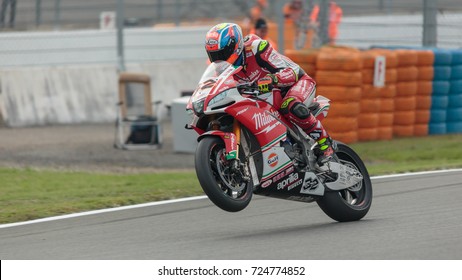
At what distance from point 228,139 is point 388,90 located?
8848 millimetres

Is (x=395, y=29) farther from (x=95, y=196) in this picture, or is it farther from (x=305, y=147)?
(x=305, y=147)

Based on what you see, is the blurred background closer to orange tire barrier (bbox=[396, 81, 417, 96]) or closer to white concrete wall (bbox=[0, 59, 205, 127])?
white concrete wall (bbox=[0, 59, 205, 127])

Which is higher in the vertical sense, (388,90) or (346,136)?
(388,90)

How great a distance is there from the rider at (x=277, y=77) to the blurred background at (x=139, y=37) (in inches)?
307

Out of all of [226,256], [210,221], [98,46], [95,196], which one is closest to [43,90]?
[98,46]

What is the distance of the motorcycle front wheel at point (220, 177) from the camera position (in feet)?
25.4

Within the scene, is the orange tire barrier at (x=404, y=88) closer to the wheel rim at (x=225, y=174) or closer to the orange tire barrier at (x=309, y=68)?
the orange tire barrier at (x=309, y=68)

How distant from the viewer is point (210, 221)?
9.05 meters

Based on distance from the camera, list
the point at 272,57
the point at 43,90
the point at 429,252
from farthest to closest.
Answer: the point at 43,90 → the point at 272,57 → the point at 429,252

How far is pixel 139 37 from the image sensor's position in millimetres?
19984

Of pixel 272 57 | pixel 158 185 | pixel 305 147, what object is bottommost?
pixel 158 185

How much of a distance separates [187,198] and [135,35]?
9.64m

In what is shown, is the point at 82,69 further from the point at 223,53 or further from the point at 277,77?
the point at 223,53

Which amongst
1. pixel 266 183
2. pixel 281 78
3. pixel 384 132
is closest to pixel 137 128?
pixel 384 132
